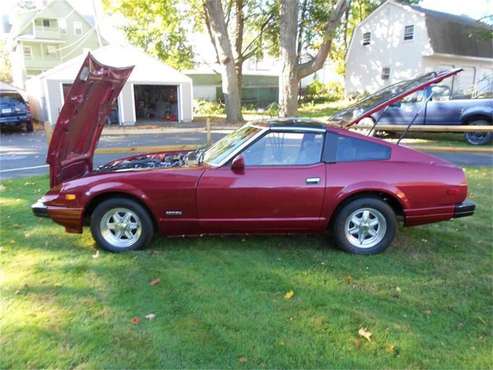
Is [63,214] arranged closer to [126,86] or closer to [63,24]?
[126,86]

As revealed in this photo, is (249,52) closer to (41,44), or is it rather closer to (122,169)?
(41,44)

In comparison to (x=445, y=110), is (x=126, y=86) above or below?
above

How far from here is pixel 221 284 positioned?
3729mm

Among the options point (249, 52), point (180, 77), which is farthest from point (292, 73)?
point (249, 52)

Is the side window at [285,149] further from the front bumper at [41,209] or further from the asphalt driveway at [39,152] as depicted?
the asphalt driveway at [39,152]

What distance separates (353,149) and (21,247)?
380 cm

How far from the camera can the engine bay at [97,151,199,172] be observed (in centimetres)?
454

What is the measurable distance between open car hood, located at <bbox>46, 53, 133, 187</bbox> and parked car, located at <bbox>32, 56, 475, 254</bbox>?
0.64 meters

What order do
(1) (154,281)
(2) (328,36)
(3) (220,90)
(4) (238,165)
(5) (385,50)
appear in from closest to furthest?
(1) (154,281) → (4) (238,165) → (2) (328,36) → (5) (385,50) → (3) (220,90)

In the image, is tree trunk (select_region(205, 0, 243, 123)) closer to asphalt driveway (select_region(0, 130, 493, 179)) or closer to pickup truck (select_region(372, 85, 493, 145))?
asphalt driveway (select_region(0, 130, 493, 179))

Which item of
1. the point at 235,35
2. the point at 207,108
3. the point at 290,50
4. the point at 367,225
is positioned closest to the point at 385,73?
the point at 235,35

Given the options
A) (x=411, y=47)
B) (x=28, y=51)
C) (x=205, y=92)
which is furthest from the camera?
(x=28, y=51)

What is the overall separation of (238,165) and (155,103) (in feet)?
75.2

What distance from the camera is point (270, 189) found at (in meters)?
4.14
